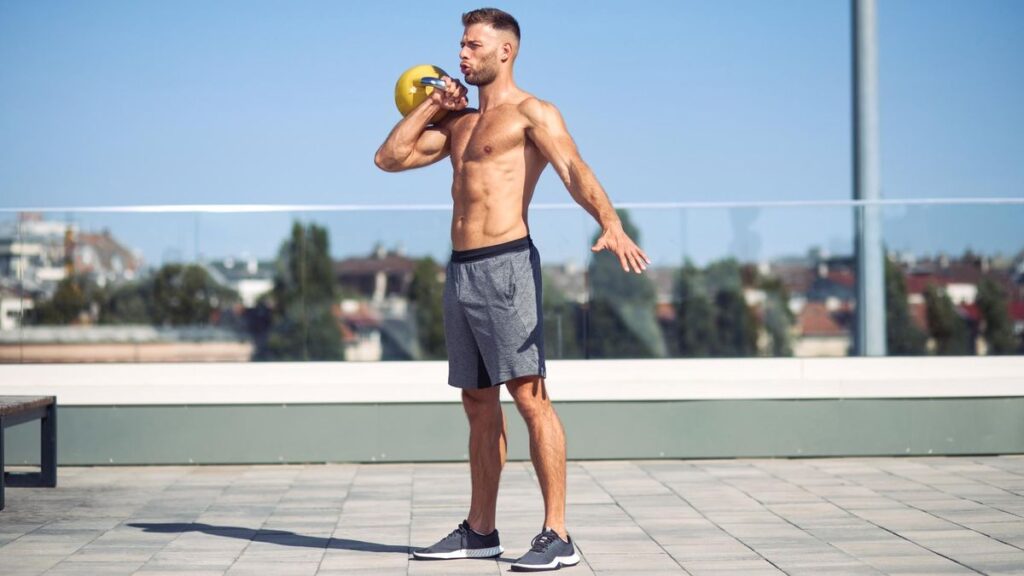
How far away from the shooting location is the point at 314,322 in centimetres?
826

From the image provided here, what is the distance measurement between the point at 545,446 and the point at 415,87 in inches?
51.9

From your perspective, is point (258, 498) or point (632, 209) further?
point (632, 209)

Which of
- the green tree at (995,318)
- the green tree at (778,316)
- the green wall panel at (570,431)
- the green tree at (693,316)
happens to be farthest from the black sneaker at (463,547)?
the green tree at (995,318)

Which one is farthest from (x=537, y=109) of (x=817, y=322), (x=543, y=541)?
(x=817, y=322)

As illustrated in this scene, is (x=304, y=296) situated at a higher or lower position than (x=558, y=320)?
higher

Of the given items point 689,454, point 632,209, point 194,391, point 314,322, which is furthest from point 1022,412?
point 194,391

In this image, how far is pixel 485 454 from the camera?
492 cm

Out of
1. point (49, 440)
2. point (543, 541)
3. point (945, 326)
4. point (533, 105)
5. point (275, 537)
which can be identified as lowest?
point (275, 537)

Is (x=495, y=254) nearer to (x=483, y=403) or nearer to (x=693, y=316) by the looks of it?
(x=483, y=403)

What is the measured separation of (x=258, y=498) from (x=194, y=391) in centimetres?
144

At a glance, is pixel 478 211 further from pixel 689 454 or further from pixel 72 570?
pixel 689 454

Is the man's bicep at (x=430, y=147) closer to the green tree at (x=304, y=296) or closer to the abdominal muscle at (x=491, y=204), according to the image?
the abdominal muscle at (x=491, y=204)

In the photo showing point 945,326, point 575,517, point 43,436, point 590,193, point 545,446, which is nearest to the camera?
point 590,193

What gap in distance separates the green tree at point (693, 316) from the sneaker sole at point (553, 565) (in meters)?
3.72
